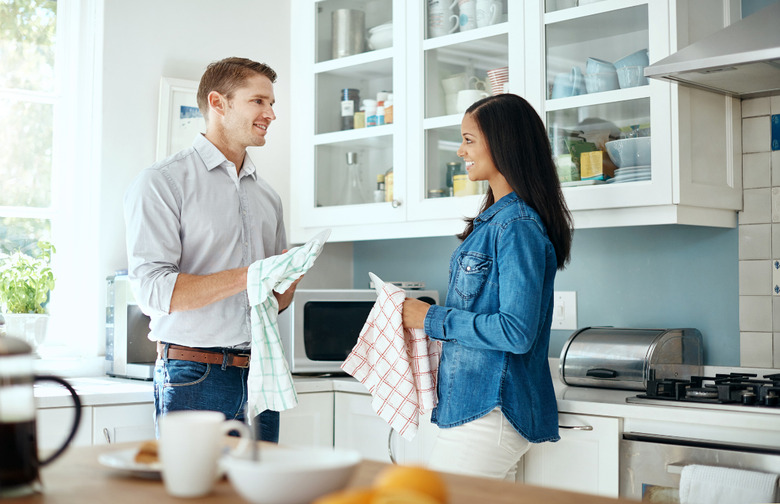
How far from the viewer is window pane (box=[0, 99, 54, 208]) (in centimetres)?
271

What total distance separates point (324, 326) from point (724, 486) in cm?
137

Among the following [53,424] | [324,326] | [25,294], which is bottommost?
[53,424]

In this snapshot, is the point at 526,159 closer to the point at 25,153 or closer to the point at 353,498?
the point at 353,498

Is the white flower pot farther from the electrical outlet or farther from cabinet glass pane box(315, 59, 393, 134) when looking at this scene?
the electrical outlet

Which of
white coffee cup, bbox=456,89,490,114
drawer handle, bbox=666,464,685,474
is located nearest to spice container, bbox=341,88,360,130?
white coffee cup, bbox=456,89,490,114

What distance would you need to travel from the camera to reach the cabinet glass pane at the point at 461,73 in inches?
100

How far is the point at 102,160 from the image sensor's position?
275 centimetres

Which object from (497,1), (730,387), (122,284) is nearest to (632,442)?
(730,387)

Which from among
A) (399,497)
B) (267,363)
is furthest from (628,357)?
(399,497)

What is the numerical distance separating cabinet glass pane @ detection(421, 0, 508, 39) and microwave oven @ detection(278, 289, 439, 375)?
85 centimetres

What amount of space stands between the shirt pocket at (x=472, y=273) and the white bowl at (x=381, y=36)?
1.23 m

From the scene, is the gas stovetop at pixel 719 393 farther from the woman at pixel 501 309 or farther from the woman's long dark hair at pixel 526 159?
the woman's long dark hair at pixel 526 159

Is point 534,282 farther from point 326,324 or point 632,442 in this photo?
point 326,324

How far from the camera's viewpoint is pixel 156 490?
0.85 metres
